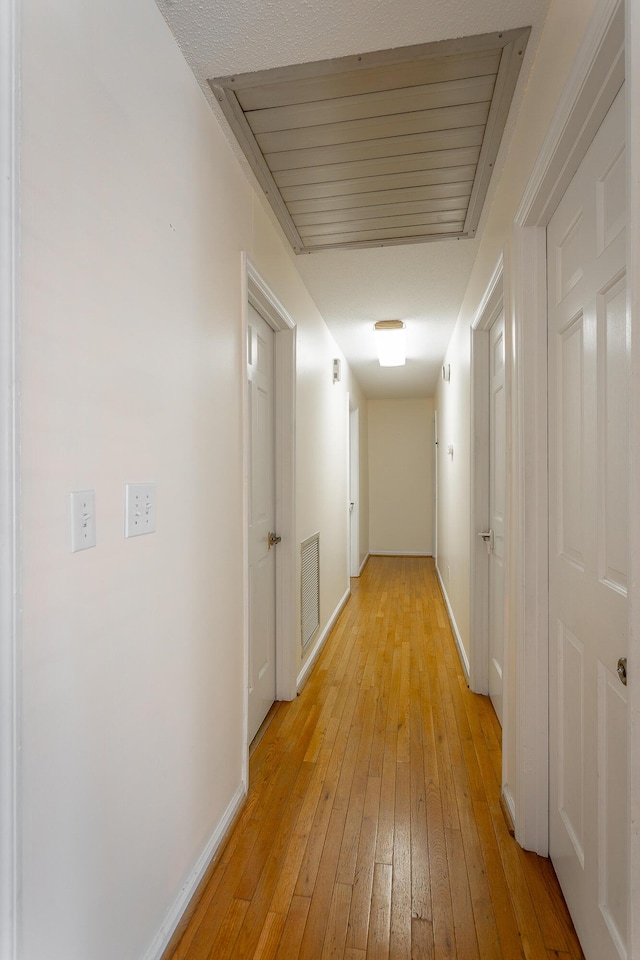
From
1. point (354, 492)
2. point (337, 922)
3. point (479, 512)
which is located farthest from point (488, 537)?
point (354, 492)

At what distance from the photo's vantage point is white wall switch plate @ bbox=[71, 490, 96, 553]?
94 cm

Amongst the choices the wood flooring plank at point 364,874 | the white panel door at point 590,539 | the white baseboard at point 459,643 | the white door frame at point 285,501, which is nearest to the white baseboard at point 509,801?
the white panel door at point 590,539

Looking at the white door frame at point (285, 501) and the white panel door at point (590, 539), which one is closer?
the white panel door at point (590, 539)

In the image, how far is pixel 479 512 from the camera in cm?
279

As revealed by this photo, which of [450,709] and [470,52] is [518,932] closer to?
[450,709]

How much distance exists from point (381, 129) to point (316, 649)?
9.48 ft

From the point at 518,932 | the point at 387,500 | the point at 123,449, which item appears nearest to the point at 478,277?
the point at 123,449

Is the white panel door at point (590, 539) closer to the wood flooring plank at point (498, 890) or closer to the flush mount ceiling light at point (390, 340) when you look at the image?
the wood flooring plank at point (498, 890)

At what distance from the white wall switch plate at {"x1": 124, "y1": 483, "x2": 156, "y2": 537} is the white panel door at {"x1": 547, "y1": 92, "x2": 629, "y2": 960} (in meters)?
1.07

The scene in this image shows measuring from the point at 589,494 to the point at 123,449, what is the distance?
3.70ft

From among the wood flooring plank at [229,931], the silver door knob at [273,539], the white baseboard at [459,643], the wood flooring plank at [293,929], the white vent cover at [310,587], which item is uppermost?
the silver door knob at [273,539]

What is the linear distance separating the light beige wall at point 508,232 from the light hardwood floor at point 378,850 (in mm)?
319

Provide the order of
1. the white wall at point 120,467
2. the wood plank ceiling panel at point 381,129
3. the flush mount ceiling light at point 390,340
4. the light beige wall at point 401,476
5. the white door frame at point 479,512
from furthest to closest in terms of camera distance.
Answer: the light beige wall at point 401,476 < the flush mount ceiling light at point 390,340 < the white door frame at point 479,512 < the wood plank ceiling panel at point 381,129 < the white wall at point 120,467

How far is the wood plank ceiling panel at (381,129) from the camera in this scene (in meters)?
1.41
